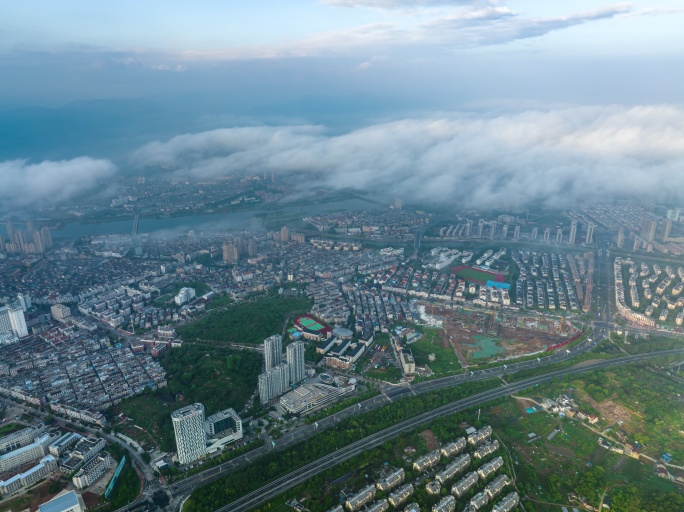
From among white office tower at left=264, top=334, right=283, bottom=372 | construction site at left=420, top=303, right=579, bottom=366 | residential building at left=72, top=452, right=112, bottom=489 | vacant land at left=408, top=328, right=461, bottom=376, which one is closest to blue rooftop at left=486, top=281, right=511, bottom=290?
construction site at left=420, top=303, right=579, bottom=366

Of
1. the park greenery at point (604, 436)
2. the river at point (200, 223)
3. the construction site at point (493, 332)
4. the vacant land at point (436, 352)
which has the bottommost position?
the river at point (200, 223)

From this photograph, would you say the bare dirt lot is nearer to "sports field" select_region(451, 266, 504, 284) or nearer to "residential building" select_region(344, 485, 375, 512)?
"residential building" select_region(344, 485, 375, 512)

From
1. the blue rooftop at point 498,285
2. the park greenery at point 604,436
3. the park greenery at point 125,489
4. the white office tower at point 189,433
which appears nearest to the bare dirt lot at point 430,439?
the park greenery at point 604,436

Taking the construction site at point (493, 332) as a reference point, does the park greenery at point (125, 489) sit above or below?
above

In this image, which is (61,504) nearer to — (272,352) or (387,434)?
(272,352)

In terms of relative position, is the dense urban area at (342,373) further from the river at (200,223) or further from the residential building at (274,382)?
the river at (200,223)
